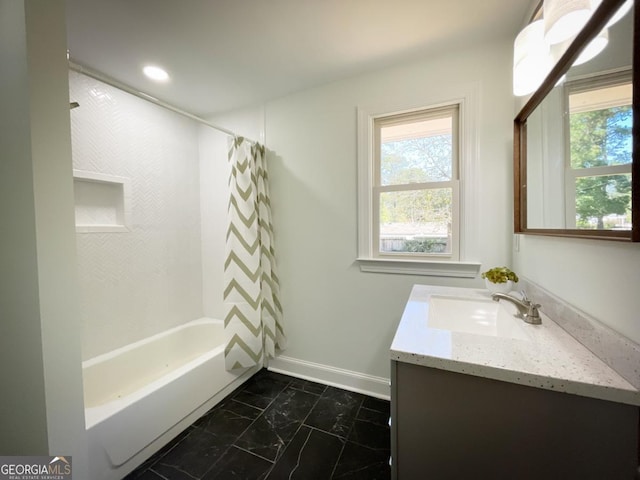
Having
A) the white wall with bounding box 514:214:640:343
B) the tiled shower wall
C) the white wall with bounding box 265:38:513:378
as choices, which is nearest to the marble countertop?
the white wall with bounding box 514:214:640:343

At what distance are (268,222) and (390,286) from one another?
1.11 metres

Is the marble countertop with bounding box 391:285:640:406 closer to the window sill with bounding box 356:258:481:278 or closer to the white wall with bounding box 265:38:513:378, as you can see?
the window sill with bounding box 356:258:481:278

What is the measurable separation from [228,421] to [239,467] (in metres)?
0.37

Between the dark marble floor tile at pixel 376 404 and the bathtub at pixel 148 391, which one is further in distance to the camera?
the dark marble floor tile at pixel 376 404

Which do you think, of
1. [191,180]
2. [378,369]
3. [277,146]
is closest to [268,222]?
[277,146]

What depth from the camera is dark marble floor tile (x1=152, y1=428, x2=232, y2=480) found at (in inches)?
51.0

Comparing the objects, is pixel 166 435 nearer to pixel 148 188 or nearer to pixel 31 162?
pixel 31 162

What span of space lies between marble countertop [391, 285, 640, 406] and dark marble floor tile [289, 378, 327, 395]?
1.32 metres

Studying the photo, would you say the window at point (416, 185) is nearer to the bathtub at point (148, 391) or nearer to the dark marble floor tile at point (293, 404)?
the dark marble floor tile at point (293, 404)

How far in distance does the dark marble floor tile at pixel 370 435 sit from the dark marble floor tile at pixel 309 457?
0.11 meters

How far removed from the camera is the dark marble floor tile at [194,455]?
4.25ft

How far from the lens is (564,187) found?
2.99 ft

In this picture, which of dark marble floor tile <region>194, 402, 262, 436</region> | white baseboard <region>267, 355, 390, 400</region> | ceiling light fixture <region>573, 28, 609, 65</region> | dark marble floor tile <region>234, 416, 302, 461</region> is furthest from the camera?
white baseboard <region>267, 355, 390, 400</region>

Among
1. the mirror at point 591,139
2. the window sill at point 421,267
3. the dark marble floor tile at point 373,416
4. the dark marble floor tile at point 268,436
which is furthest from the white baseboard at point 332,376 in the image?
the mirror at point 591,139
